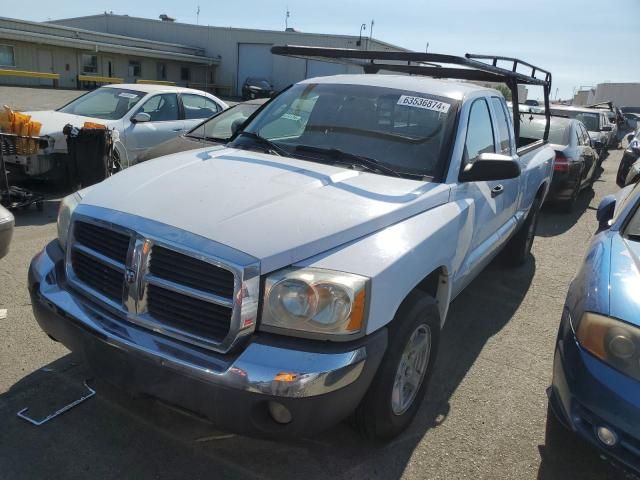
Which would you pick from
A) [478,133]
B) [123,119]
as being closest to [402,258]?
[478,133]

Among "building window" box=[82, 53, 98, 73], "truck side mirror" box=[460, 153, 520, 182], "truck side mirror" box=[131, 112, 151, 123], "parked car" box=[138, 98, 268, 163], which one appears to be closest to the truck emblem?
"truck side mirror" box=[460, 153, 520, 182]

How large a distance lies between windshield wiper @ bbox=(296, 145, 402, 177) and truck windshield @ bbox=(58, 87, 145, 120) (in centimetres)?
575

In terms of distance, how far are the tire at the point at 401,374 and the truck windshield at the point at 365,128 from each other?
95cm

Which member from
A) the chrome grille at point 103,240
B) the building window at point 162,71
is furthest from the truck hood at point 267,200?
the building window at point 162,71

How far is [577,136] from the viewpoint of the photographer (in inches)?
361

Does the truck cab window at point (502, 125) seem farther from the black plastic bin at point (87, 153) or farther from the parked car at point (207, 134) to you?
the black plastic bin at point (87, 153)

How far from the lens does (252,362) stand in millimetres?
2078

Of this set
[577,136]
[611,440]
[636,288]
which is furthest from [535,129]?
[611,440]

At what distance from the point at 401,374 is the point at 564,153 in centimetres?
689

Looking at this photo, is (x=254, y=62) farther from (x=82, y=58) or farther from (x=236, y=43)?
(x=82, y=58)

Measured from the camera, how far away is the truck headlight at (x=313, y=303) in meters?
2.16

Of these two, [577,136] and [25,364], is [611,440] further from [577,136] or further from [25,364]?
[577,136]

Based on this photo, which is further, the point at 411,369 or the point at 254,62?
the point at 254,62

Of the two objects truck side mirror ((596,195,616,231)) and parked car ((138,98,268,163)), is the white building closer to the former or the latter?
parked car ((138,98,268,163))
